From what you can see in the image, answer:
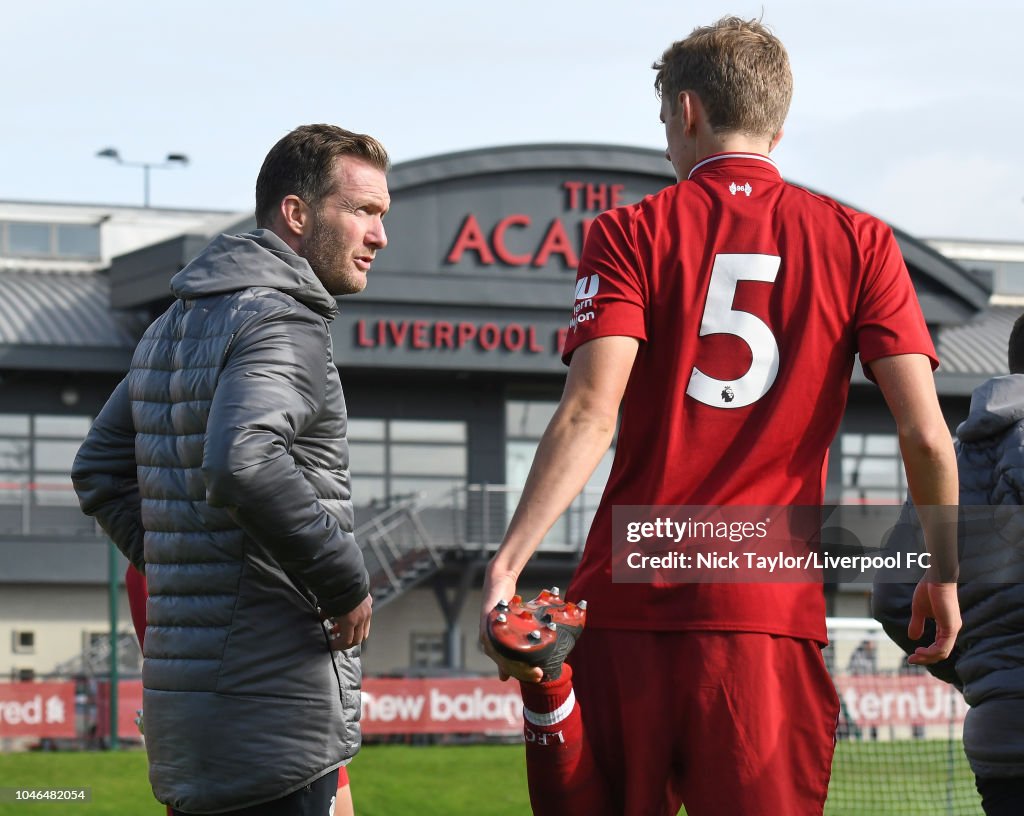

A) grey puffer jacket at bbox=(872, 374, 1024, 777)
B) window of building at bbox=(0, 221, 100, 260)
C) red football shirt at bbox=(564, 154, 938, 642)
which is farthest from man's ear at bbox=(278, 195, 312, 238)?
window of building at bbox=(0, 221, 100, 260)

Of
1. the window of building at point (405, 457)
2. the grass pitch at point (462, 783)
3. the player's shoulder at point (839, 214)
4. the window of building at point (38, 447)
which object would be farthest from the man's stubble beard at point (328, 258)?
the window of building at point (405, 457)

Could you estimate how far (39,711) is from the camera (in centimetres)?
Answer: 2345

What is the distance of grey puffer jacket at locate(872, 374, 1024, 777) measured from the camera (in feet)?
14.4

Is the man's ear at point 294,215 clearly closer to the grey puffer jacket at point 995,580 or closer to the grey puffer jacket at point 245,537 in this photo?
the grey puffer jacket at point 245,537

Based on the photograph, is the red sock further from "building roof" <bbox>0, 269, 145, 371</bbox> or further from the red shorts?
"building roof" <bbox>0, 269, 145, 371</bbox>

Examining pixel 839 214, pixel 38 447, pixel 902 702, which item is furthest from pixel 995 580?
pixel 38 447

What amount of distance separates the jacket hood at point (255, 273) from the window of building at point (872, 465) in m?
34.6

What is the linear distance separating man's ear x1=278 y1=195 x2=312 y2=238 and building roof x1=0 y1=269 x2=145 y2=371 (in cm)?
2988

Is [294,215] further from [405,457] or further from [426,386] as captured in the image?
[426,386]

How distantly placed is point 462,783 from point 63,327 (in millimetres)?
22652

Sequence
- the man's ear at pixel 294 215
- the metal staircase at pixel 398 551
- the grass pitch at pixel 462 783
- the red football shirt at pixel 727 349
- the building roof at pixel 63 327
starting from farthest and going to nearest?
the building roof at pixel 63 327 < the metal staircase at pixel 398 551 < the grass pitch at pixel 462 783 < the man's ear at pixel 294 215 < the red football shirt at pixel 727 349

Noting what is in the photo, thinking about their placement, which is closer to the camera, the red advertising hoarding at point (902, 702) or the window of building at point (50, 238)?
the red advertising hoarding at point (902, 702)

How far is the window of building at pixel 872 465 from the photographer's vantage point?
3788 cm

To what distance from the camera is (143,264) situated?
35.2 m
